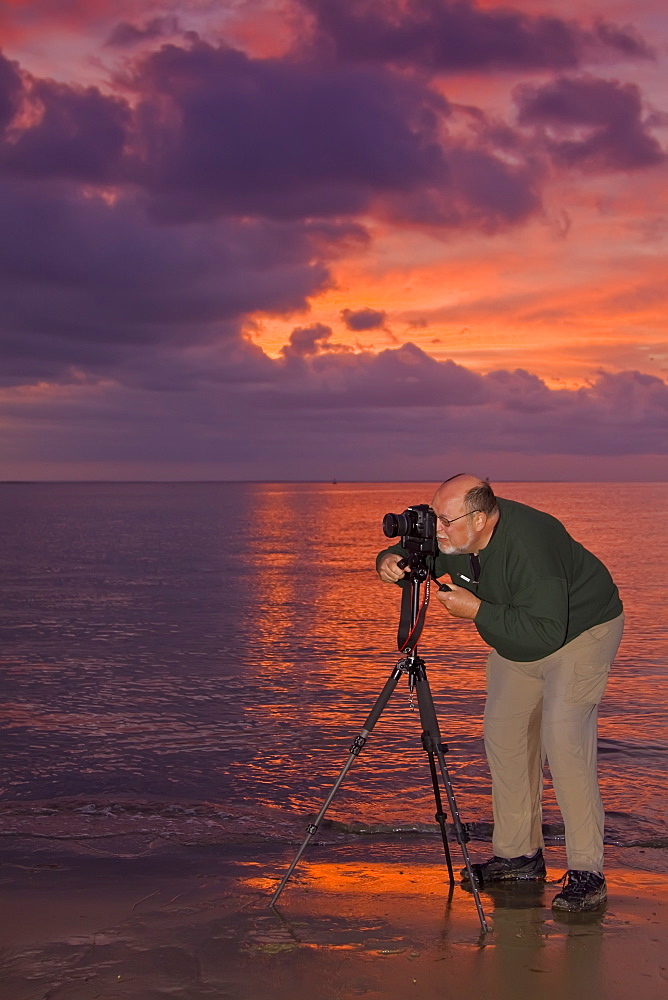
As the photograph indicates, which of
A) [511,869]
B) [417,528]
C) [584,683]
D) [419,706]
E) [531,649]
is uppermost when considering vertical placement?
[417,528]

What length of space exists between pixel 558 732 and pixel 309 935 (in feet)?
4.65

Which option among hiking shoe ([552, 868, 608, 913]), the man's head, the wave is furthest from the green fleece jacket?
the wave

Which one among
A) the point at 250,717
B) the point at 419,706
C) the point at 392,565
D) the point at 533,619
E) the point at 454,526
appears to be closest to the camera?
the point at 533,619

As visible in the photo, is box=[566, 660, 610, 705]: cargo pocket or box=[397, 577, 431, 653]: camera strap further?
box=[566, 660, 610, 705]: cargo pocket

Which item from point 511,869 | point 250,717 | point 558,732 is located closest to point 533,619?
point 558,732

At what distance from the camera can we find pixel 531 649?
14.6 ft

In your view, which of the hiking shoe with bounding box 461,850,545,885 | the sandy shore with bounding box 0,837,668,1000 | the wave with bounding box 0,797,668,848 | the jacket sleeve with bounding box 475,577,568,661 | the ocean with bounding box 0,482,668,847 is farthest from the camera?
the ocean with bounding box 0,482,668,847

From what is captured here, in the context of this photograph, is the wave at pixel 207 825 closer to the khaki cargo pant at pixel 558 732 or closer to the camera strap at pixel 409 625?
the khaki cargo pant at pixel 558 732

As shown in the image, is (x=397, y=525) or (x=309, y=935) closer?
(x=309, y=935)

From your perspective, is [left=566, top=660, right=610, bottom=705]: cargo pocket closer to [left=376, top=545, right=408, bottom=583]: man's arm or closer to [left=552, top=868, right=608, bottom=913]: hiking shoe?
[left=552, top=868, right=608, bottom=913]: hiking shoe

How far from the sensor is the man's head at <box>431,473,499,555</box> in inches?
176

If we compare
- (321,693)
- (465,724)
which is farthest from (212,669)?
(465,724)

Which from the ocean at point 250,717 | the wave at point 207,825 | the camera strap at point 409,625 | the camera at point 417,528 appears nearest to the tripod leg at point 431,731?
the camera strap at point 409,625

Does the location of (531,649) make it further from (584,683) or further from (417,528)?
(417,528)
